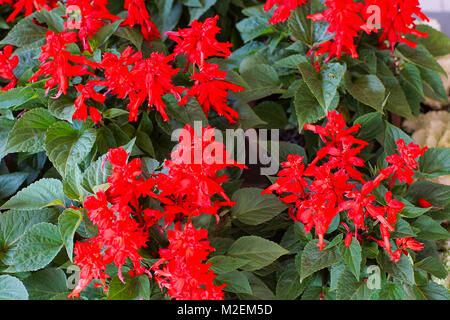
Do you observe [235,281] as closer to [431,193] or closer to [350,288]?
[350,288]

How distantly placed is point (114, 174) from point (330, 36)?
0.53m

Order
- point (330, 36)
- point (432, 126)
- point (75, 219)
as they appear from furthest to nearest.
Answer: point (432, 126) → point (330, 36) → point (75, 219)

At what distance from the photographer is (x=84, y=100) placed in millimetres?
740

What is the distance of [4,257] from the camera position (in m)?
0.75

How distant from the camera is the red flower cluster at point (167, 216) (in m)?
0.58

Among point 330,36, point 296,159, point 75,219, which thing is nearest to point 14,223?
point 75,219

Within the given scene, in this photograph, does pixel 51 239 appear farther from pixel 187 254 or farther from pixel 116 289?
pixel 187 254

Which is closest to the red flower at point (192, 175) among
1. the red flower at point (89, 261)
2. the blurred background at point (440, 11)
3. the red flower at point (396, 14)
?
the red flower at point (89, 261)

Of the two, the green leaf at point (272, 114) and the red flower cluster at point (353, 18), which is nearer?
the red flower cluster at point (353, 18)

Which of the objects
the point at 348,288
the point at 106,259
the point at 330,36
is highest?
the point at 330,36

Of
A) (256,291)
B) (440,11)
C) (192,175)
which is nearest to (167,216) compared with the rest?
(192,175)

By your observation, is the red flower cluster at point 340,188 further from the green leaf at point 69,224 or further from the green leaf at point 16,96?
the green leaf at point 16,96

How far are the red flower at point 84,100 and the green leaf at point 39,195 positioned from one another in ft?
0.37

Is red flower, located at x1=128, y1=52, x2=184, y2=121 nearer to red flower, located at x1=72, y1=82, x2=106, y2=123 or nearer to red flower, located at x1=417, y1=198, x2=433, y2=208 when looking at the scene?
red flower, located at x1=72, y1=82, x2=106, y2=123
